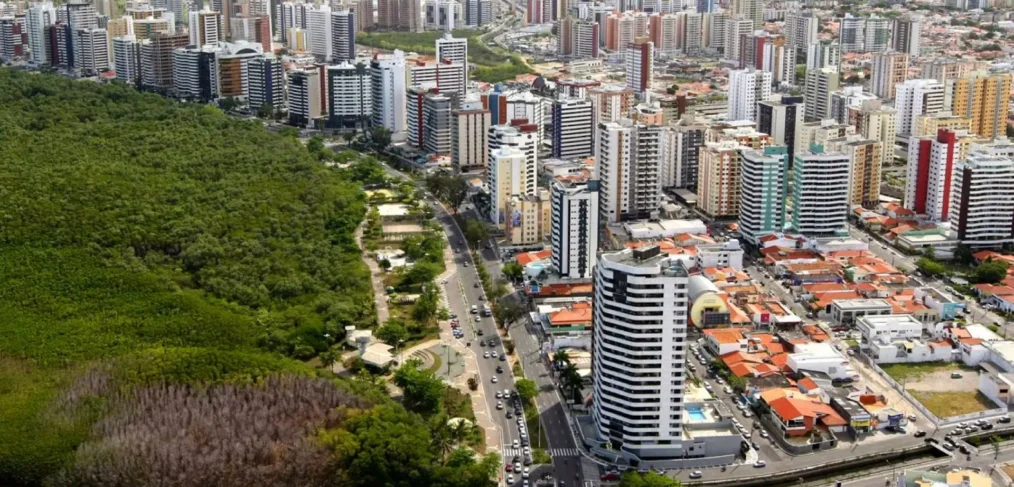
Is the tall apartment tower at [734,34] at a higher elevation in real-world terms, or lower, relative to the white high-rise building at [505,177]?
higher

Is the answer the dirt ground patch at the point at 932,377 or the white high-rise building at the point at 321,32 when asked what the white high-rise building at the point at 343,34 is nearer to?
the white high-rise building at the point at 321,32

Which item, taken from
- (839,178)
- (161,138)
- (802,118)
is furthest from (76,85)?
(839,178)

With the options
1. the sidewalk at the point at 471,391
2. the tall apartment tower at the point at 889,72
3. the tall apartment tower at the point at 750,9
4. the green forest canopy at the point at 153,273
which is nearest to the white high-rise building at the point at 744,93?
the tall apartment tower at the point at 889,72

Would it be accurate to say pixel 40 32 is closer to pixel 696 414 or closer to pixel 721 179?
pixel 721 179

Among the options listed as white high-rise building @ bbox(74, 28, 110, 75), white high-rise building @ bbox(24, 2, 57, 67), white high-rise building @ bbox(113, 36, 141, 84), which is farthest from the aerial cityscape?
white high-rise building @ bbox(24, 2, 57, 67)

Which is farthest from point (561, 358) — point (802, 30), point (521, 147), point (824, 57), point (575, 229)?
point (802, 30)

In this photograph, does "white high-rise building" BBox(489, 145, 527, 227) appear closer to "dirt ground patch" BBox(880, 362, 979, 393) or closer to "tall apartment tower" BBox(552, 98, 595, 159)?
"tall apartment tower" BBox(552, 98, 595, 159)

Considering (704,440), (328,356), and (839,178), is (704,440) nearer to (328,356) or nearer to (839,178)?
(328,356)
